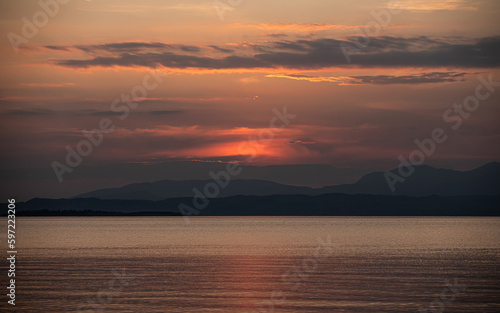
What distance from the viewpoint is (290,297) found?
A: 42969 millimetres

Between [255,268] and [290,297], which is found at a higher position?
[255,268]

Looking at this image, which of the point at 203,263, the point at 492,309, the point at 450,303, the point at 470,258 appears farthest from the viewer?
the point at 470,258

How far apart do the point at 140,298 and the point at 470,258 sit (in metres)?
44.7

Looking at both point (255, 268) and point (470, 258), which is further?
point (470, 258)

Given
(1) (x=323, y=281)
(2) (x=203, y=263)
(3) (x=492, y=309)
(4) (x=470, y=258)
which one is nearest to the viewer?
(3) (x=492, y=309)

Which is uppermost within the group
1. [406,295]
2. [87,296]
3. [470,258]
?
[470,258]

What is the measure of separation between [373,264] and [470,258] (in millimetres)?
15398

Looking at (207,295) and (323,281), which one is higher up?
(323,281)

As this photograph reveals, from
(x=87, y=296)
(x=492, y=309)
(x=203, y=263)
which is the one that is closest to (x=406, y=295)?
(x=492, y=309)

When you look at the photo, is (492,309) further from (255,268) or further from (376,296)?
(255,268)

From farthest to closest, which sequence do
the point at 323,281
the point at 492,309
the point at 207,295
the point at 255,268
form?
the point at 255,268 < the point at 323,281 < the point at 207,295 < the point at 492,309

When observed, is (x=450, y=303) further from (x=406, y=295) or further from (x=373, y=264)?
(x=373, y=264)

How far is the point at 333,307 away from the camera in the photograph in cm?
3888

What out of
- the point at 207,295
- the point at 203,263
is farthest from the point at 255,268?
the point at 207,295
